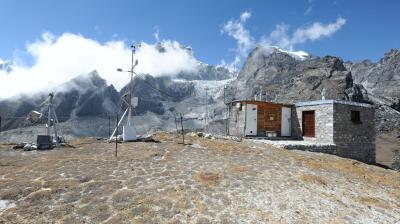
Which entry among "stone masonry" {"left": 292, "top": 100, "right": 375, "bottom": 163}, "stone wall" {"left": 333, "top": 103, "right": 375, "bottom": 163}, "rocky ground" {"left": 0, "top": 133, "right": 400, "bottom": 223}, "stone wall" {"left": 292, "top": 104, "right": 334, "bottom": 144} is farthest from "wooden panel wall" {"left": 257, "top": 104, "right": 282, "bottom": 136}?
"rocky ground" {"left": 0, "top": 133, "right": 400, "bottom": 223}

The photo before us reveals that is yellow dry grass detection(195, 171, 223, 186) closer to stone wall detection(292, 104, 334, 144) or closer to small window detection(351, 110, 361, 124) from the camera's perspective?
stone wall detection(292, 104, 334, 144)

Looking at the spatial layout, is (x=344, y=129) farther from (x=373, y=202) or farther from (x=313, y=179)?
(x=373, y=202)

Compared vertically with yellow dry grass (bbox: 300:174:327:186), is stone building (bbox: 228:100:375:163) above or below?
above

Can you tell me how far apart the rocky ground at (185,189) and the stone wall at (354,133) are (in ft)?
35.0

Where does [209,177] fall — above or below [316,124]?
below

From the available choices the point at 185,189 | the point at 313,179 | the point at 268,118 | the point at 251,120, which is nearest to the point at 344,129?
the point at 268,118

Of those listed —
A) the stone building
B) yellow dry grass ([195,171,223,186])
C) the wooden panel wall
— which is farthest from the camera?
the wooden panel wall

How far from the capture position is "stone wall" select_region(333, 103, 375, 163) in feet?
96.6

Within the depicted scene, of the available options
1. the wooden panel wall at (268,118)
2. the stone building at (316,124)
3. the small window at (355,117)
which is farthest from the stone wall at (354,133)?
the wooden panel wall at (268,118)

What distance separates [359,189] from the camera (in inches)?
584

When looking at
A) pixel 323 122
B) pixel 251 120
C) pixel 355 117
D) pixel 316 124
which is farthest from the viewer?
pixel 251 120

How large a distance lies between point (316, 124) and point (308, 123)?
4.91 ft

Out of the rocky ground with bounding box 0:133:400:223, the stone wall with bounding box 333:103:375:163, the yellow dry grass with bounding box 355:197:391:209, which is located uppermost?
the stone wall with bounding box 333:103:375:163

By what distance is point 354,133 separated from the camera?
3048 cm
